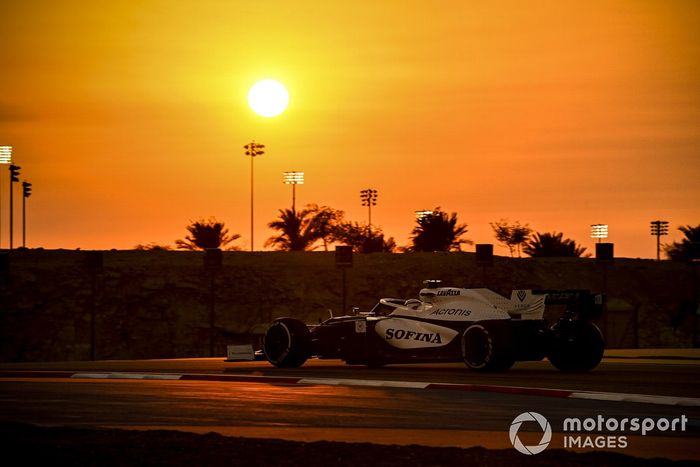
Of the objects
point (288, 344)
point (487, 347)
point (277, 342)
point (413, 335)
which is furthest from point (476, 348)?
point (277, 342)

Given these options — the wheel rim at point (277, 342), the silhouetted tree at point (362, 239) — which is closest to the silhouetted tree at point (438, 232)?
the silhouetted tree at point (362, 239)

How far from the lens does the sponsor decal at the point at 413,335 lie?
2278 cm

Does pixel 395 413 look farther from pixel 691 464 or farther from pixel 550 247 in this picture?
pixel 550 247

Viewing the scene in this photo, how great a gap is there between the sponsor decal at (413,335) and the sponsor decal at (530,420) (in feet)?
27.4

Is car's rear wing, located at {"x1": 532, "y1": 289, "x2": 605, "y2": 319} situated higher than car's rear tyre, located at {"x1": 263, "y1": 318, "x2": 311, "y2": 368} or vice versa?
car's rear wing, located at {"x1": 532, "y1": 289, "x2": 605, "y2": 319}

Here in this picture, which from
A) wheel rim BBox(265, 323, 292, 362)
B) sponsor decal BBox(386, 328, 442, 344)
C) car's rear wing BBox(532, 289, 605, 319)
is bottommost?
wheel rim BBox(265, 323, 292, 362)

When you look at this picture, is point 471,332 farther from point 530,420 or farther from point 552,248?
point 552,248

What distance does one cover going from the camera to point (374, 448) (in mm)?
11117

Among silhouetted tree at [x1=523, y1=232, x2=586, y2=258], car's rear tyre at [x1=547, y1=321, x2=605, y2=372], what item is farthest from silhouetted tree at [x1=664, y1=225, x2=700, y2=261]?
car's rear tyre at [x1=547, y1=321, x2=605, y2=372]

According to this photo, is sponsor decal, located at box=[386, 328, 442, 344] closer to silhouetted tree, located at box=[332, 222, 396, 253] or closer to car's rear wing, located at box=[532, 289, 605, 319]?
car's rear wing, located at box=[532, 289, 605, 319]

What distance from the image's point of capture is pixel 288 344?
24516 mm

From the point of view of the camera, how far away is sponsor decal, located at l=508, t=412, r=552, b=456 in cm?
1132

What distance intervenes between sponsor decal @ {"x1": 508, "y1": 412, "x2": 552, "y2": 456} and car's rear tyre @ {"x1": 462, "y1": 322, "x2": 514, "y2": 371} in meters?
7.29

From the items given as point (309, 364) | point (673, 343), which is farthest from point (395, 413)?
point (673, 343)
